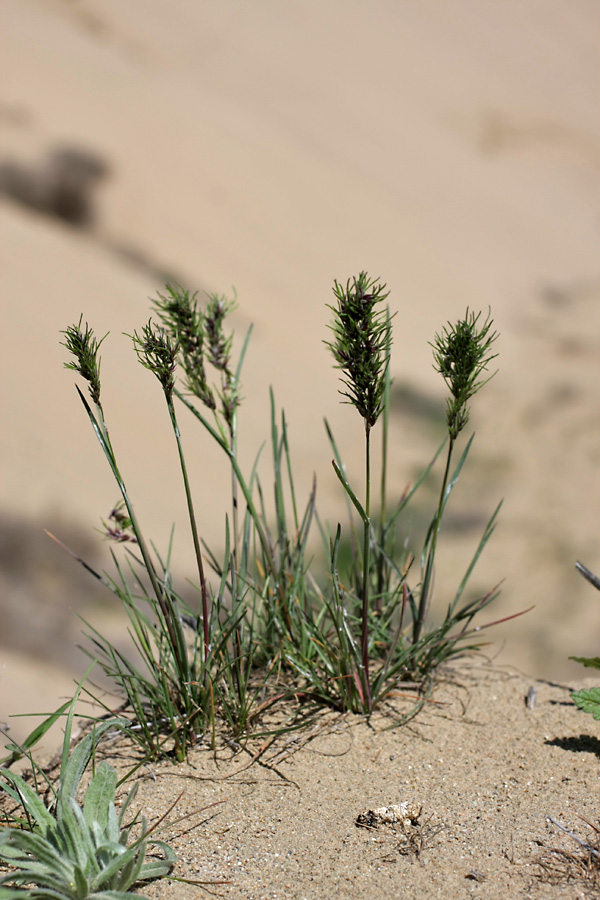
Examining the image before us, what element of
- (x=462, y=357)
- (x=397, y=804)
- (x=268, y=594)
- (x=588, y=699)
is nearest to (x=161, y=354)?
(x=462, y=357)

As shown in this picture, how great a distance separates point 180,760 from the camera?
1246 millimetres

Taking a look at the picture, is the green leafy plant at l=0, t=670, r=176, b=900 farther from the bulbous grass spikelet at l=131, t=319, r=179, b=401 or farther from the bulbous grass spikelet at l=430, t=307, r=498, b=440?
the bulbous grass spikelet at l=430, t=307, r=498, b=440

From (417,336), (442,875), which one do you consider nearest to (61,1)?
(417,336)

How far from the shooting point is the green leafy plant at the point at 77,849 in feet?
2.95

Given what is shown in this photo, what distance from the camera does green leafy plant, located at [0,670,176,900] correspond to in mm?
899

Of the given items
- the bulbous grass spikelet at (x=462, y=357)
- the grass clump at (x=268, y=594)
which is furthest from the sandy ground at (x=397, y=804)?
the bulbous grass spikelet at (x=462, y=357)

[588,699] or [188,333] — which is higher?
[188,333]

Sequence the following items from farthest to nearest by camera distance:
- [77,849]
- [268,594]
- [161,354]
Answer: [268,594] → [161,354] → [77,849]

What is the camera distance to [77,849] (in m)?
0.94

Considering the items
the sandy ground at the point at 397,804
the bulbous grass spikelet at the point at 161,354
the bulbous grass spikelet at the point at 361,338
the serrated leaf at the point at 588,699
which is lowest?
the sandy ground at the point at 397,804

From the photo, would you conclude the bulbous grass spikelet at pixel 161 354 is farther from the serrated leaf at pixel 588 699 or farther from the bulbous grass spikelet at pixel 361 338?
the serrated leaf at pixel 588 699

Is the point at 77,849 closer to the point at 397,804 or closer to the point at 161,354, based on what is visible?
the point at 397,804

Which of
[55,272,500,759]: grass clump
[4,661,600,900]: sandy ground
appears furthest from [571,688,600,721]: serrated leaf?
[55,272,500,759]: grass clump

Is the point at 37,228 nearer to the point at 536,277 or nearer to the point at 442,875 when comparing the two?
the point at 536,277
